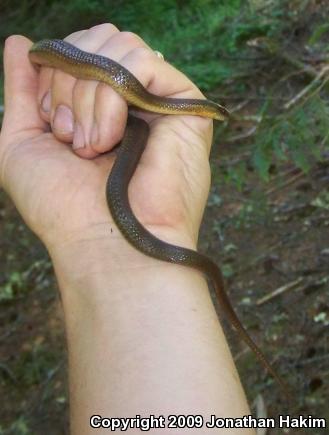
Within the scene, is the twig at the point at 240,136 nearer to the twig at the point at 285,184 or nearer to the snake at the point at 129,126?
the twig at the point at 285,184

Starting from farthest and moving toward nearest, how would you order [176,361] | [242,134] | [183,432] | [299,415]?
[242,134] → [299,415] → [176,361] → [183,432]

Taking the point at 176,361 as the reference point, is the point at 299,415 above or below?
below

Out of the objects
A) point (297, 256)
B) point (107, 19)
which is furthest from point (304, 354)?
point (107, 19)

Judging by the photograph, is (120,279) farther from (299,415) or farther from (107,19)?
(107,19)

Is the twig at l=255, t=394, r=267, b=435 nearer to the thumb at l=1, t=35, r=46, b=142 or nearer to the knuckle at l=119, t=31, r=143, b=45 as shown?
the thumb at l=1, t=35, r=46, b=142

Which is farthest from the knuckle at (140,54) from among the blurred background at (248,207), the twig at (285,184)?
the twig at (285,184)

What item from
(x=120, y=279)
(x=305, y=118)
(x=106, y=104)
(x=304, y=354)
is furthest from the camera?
(x=304, y=354)

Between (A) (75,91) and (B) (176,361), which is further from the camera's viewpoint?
(A) (75,91)

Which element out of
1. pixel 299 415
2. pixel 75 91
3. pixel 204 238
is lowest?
pixel 204 238
